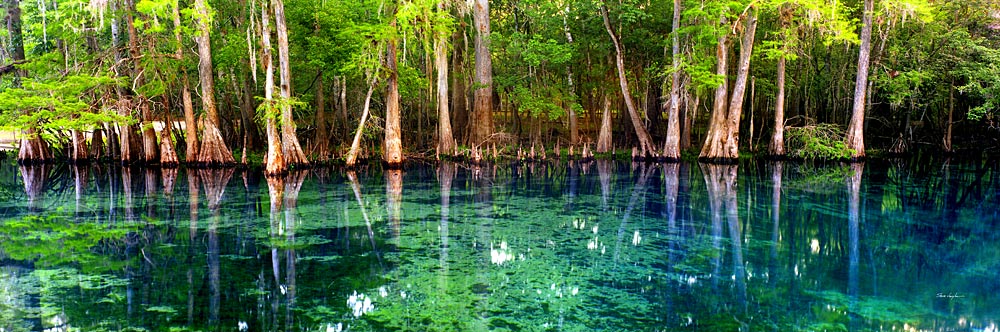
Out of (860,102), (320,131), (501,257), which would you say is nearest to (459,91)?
(320,131)

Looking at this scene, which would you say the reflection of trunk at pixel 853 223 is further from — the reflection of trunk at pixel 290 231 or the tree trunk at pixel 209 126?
the tree trunk at pixel 209 126

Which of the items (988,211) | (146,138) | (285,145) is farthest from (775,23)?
(146,138)

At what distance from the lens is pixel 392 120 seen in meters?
17.8

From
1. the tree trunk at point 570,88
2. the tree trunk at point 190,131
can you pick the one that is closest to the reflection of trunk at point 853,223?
the tree trunk at point 570,88

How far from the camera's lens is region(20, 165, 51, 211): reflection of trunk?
1190cm

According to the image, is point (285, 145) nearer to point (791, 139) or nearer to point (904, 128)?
point (791, 139)

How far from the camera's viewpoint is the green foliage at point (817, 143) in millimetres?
18625

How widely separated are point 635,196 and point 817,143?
8596mm

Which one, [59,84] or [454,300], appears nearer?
[454,300]

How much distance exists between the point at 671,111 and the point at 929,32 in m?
7.32

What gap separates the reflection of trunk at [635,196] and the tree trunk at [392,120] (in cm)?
580

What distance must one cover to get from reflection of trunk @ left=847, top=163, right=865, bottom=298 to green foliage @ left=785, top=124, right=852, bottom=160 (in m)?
1.71

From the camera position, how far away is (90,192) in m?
13.0

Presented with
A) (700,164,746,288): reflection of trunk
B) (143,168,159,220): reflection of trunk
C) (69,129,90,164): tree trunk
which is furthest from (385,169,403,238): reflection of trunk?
(69,129,90,164): tree trunk
